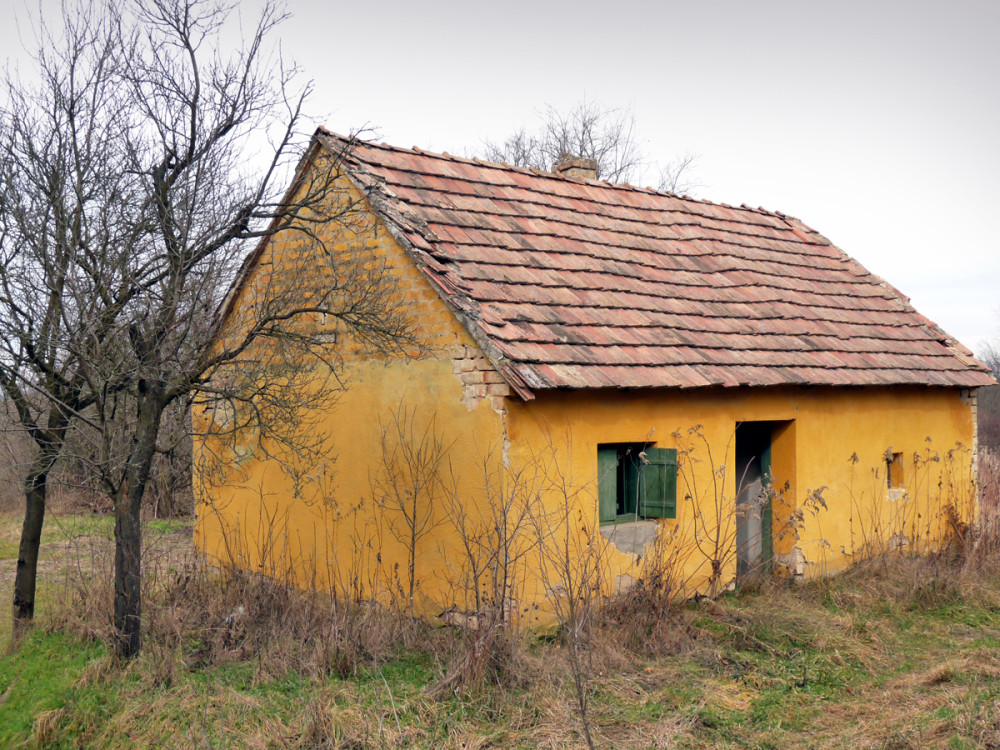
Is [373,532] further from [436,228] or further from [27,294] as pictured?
[27,294]

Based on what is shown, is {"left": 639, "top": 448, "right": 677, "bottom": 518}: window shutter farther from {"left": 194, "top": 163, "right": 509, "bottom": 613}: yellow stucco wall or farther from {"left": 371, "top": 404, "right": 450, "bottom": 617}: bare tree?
{"left": 371, "top": 404, "right": 450, "bottom": 617}: bare tree

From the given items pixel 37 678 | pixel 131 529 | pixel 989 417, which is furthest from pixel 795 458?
pixel 989 417

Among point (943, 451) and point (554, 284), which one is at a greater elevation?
point (554, 284)

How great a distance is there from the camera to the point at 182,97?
23.8 feet

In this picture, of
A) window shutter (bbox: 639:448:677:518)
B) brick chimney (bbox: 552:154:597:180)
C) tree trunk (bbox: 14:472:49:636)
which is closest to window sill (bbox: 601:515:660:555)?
window shutter (bbox: 639:448:677:518)

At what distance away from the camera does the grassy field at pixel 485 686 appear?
5.66 m

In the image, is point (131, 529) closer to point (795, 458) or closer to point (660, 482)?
point (660, 482)

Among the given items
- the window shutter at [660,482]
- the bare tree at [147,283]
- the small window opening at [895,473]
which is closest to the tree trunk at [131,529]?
the bare tree at [147,283]

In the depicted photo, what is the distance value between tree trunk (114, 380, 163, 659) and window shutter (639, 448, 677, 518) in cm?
413

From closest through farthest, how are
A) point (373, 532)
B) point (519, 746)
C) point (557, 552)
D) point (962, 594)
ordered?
point (519, 746) → point (557, 552) → point (373, 532) → point (962, 594)

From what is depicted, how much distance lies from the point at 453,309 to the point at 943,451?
7.14 metres

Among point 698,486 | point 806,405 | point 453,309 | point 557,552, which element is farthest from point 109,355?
point 806,405

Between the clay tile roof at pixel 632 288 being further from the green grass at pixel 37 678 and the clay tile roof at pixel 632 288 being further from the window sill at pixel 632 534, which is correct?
the green grass at pixel 37 678

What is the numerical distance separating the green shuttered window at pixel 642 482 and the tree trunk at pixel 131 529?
147 inches
